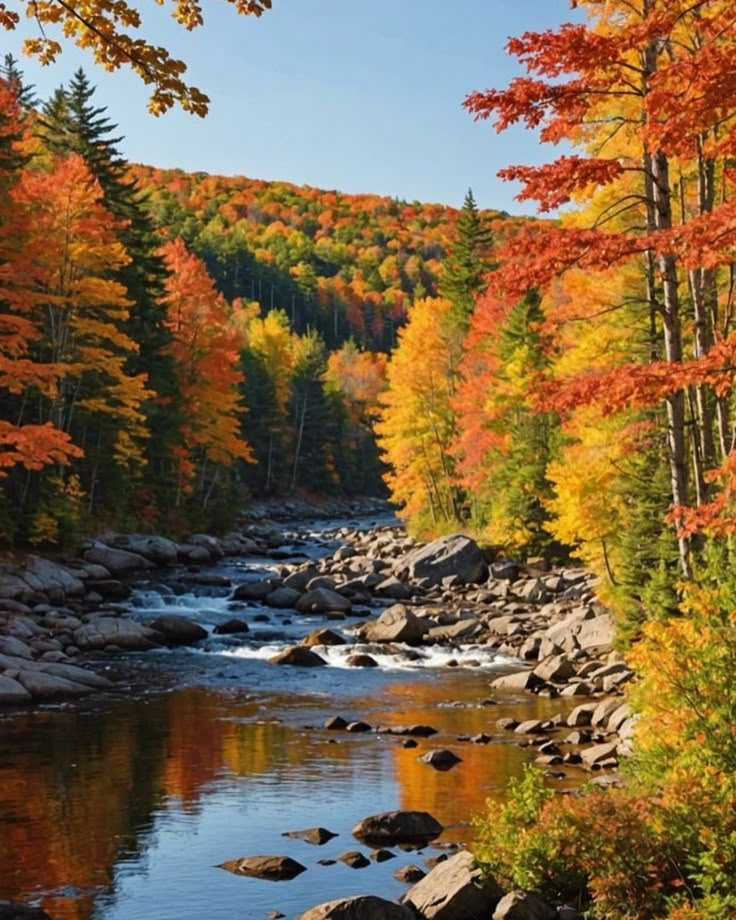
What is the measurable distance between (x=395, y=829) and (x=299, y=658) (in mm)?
11602

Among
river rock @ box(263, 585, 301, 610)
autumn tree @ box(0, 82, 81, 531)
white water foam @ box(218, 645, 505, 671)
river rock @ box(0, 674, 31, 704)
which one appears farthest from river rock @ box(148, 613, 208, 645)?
river rock @ box(0, 674, 31, 704)

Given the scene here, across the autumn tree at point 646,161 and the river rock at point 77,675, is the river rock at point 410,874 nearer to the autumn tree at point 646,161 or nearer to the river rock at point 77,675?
the autumn tree at point 646,161

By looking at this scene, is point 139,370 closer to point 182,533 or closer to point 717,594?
point 182,533

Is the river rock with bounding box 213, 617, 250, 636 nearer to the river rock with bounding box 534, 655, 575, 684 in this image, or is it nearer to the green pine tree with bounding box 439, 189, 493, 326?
the river rock with bounding box 534, 655, 575, 684

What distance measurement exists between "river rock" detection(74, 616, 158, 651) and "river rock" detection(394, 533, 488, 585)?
13.1 m

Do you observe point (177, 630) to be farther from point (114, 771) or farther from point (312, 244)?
point (312, 244)

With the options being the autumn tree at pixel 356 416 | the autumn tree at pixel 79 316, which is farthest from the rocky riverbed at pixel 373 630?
the autumn tree at pixel 356 416

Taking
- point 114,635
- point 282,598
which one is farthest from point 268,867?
point 282,598

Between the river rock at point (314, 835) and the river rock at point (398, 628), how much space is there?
14.0 meters

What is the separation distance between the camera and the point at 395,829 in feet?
38.3

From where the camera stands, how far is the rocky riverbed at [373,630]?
53.5 ft

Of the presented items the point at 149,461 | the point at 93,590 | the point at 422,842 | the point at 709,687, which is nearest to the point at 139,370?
the point at 149,461

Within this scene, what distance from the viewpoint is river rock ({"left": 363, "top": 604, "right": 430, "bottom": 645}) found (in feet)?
84.5

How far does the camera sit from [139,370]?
136ft
